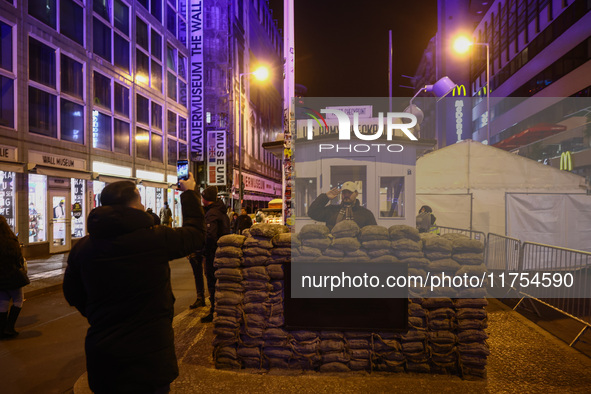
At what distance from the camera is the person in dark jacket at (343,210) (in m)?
6.80

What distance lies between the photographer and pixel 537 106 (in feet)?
116

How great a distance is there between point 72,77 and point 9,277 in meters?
13.3

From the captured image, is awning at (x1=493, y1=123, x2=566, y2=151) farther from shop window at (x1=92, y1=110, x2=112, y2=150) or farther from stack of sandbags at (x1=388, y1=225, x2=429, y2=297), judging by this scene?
stack of sandbags at (x1=388, y1=225, x2=429, y2=297)

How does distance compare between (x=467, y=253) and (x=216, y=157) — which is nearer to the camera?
(x=467, y=253)

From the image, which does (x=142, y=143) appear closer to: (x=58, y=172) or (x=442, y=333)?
(x=58, y=172)

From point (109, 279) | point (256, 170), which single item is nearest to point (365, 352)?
point (109, 279)

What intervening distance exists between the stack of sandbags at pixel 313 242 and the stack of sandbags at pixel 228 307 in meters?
0.74

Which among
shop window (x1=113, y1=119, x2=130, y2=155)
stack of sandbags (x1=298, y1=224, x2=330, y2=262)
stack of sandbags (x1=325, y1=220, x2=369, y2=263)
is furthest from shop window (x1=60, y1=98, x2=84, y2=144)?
stack of sandbags (x1=325, y1=220, x2=369, y2=263)

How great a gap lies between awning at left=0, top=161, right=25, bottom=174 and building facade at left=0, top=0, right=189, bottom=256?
0.04 m

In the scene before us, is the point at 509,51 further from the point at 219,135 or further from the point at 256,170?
the point at 219,135

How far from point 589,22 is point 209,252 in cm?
3089

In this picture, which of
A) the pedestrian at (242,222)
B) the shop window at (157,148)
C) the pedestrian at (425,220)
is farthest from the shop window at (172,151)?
the pedestrian at (425,220)

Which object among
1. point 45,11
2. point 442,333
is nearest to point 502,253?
point 442,333

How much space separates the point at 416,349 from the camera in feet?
14.0
